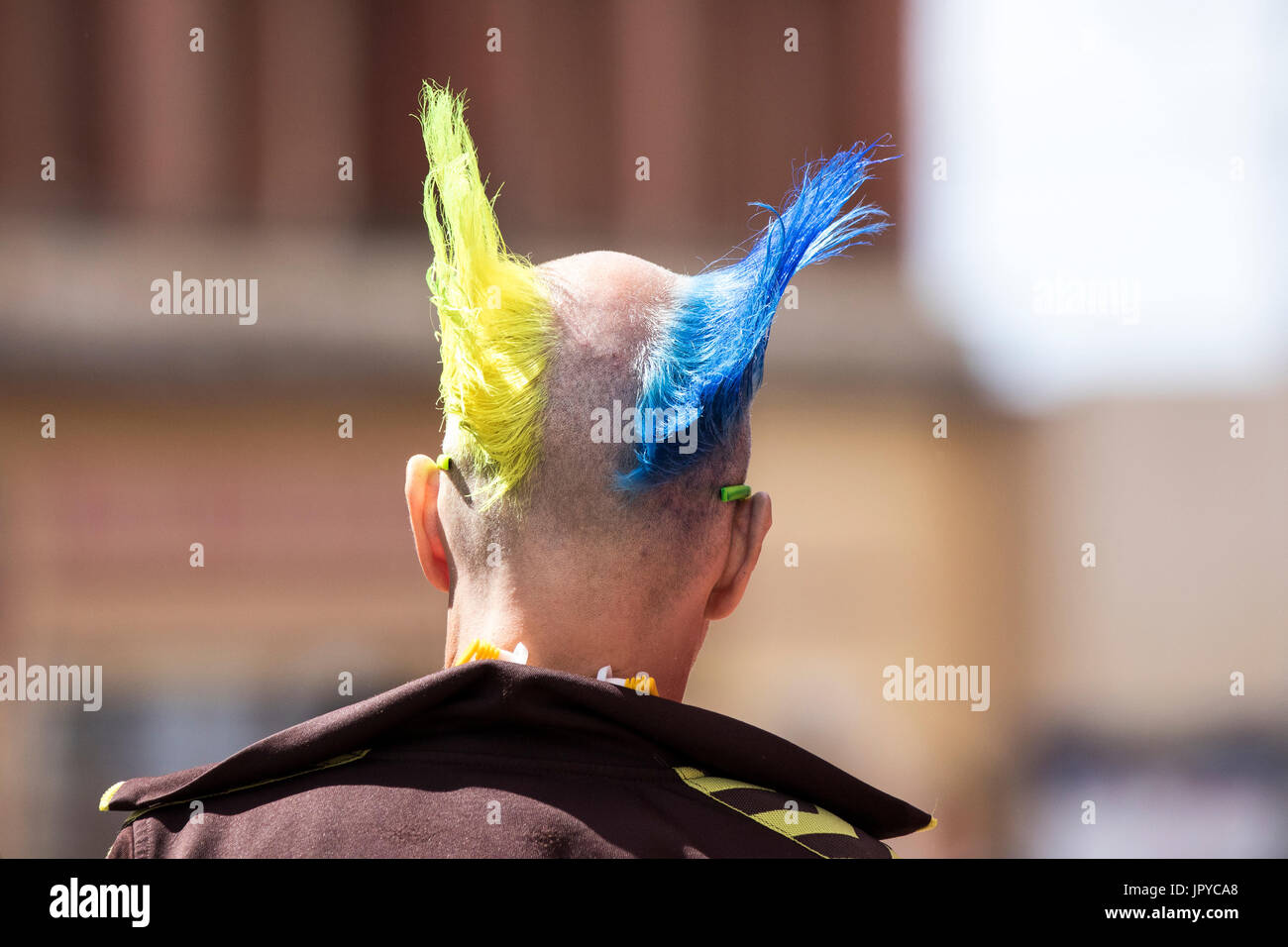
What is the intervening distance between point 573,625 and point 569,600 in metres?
0.03

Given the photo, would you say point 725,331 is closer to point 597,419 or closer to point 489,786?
point 597,419

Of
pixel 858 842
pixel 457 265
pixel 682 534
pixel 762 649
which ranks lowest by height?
pixel 762 649

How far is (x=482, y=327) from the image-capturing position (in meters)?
1.74

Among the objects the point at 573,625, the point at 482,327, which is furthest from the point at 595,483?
the point at 482,327

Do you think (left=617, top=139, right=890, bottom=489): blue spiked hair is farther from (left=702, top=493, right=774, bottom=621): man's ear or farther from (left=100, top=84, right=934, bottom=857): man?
(left=702, top=493, right=774, bottom=621): man's ear

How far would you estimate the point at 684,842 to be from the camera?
4.60 feet

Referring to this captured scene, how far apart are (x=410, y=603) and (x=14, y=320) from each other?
12.5 feet

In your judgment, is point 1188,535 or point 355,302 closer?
point 355,302

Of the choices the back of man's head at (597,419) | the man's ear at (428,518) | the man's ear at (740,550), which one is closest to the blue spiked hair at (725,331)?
the back of man's head at (597,419)

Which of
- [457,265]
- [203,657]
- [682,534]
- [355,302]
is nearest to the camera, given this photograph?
[682,534]

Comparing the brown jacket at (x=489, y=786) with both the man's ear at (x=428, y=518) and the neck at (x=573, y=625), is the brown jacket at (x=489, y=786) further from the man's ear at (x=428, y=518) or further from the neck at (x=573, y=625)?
the man's ear at (x=428, y=518)

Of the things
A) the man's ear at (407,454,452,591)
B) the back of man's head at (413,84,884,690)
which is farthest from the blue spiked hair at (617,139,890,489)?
the man's ear at (407,454,452,591)

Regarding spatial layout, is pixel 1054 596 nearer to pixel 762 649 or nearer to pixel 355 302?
pixel 762 649
